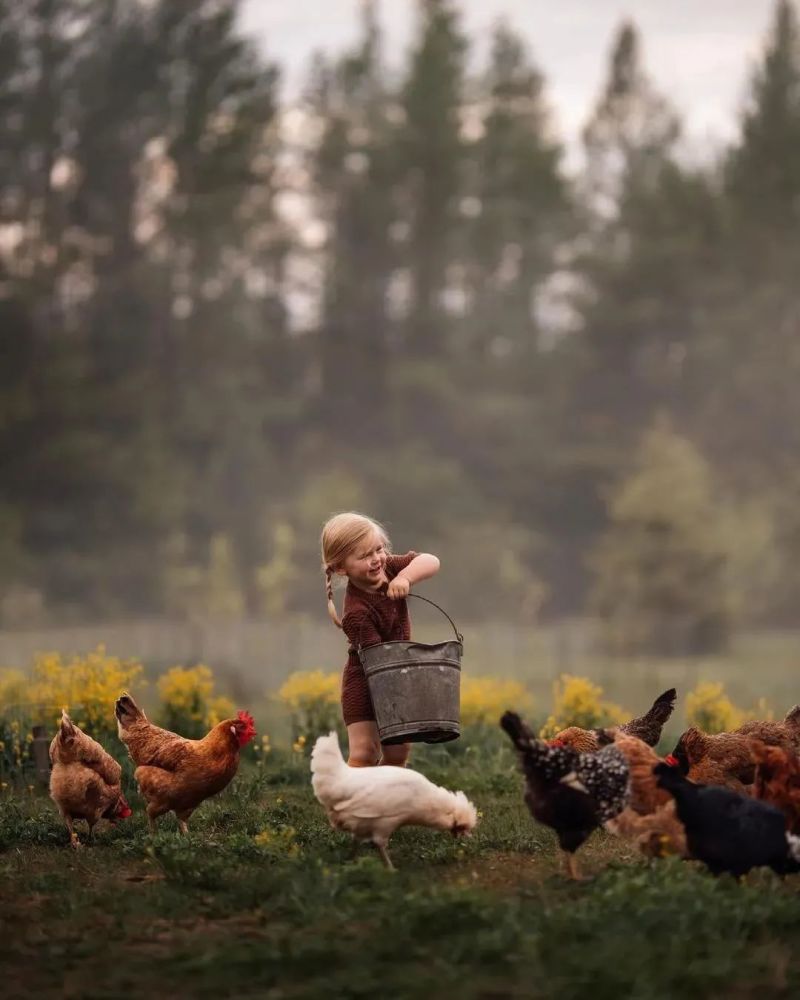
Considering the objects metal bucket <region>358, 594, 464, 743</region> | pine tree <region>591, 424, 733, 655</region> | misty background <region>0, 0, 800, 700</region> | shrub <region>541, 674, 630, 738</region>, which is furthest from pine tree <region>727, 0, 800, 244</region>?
metal bucket <region>358, 594, 464, 743</region>

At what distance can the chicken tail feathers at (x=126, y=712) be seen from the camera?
7770mm

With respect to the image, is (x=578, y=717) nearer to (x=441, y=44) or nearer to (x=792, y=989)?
(x=792, y=989)

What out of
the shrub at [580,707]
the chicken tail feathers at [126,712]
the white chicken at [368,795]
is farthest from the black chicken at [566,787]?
the shrub at [580,707]

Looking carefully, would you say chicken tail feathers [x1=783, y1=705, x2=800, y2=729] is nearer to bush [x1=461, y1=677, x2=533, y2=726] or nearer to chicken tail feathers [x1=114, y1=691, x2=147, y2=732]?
chicken tail feathers [x1=114, y1=691, x2=147, y2=732]

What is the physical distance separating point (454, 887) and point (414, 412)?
38769mm

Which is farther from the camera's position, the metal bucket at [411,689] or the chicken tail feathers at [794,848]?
Answer: the metal bucket at [411,689]

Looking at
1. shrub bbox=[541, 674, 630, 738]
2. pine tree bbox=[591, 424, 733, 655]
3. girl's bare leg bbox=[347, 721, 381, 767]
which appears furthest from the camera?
pine tree bbox=[591, 424, 733, 655]

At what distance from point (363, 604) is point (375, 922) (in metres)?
2.26

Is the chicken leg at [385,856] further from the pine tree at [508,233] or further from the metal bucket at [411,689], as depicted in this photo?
the pine tree at [508,233]

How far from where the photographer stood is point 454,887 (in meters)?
6.17

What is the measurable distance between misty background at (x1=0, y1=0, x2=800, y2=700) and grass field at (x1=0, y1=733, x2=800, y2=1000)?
2770cm

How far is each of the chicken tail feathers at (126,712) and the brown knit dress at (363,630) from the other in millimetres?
1233

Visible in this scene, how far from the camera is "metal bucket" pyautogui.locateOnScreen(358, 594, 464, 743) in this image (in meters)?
7.06

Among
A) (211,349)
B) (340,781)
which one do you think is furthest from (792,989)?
(211,349)
